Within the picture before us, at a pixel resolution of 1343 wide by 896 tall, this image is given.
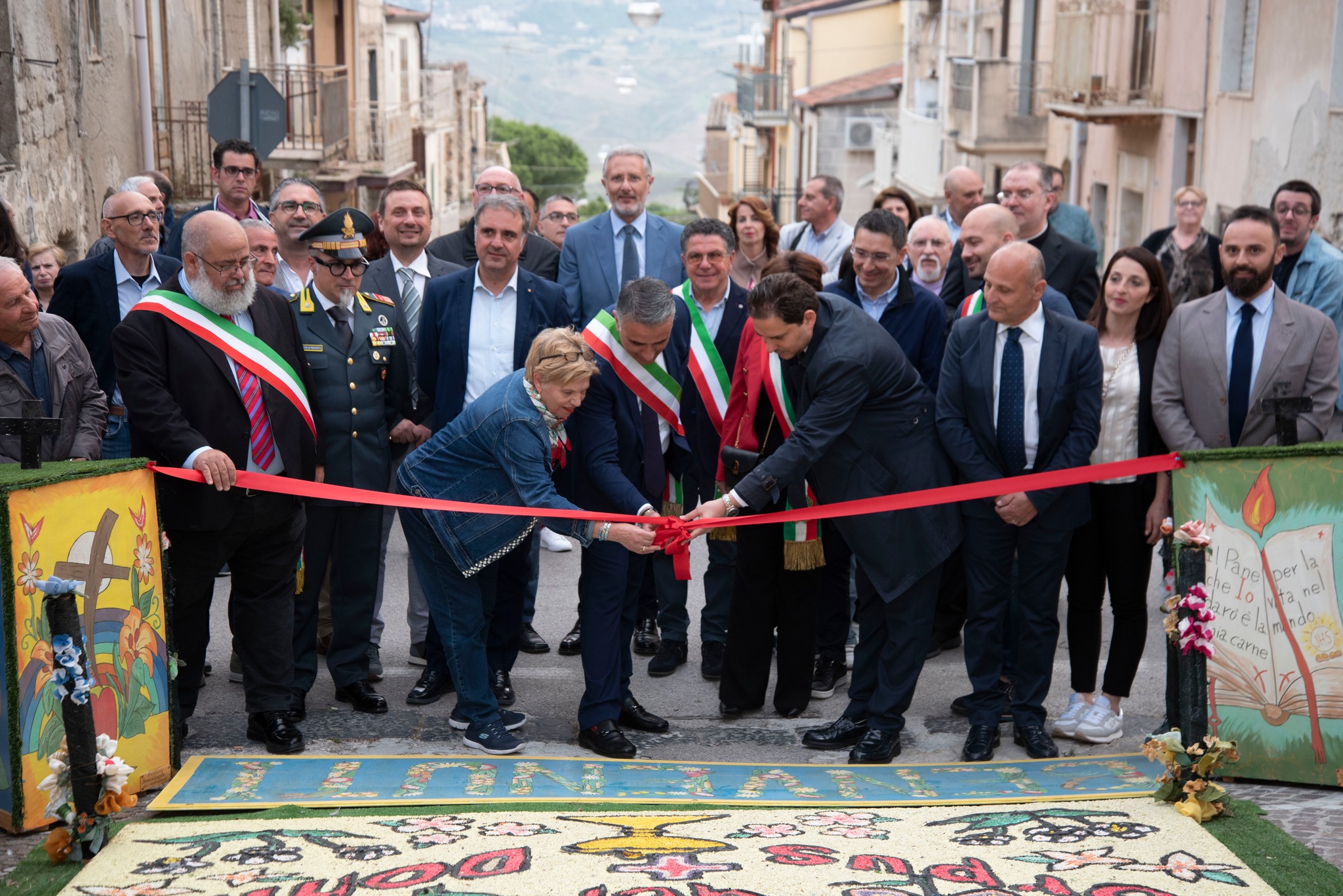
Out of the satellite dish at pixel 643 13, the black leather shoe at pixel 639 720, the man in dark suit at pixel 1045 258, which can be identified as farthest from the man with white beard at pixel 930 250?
the satellite dish at pixel 643 13

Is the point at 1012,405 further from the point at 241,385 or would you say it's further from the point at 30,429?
the point at 30,429

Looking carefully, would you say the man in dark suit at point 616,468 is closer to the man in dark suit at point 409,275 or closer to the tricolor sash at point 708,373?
the tricolor sash at point 708,373

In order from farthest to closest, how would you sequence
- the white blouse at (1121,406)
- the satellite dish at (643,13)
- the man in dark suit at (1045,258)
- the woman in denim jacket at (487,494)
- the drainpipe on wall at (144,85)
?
1. the satellite dish at (643,13)
2. the drainpipe on wall at (144,85)
3. the man in dark suit at (1045,258)
4. the white blouse at (1121,406)
5. the woman in denim jacket at (487,494)

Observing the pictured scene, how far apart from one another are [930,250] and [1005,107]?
17.0 meters

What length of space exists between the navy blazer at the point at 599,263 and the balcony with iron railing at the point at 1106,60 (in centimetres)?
1179

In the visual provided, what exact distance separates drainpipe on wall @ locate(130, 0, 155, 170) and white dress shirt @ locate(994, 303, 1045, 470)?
35.4ft

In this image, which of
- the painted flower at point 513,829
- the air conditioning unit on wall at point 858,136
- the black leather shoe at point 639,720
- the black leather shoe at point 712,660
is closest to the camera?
the painted flower at point 513,829

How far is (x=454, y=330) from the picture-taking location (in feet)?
20.2

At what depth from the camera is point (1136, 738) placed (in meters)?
5.65

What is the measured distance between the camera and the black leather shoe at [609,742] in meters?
5.41

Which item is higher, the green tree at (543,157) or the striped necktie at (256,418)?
the green tree at (543,157)

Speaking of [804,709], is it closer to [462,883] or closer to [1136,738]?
[1136,738]

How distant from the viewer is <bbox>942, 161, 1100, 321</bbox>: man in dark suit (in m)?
7.06

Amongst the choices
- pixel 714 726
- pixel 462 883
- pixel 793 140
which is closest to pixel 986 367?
pixel 714 726
